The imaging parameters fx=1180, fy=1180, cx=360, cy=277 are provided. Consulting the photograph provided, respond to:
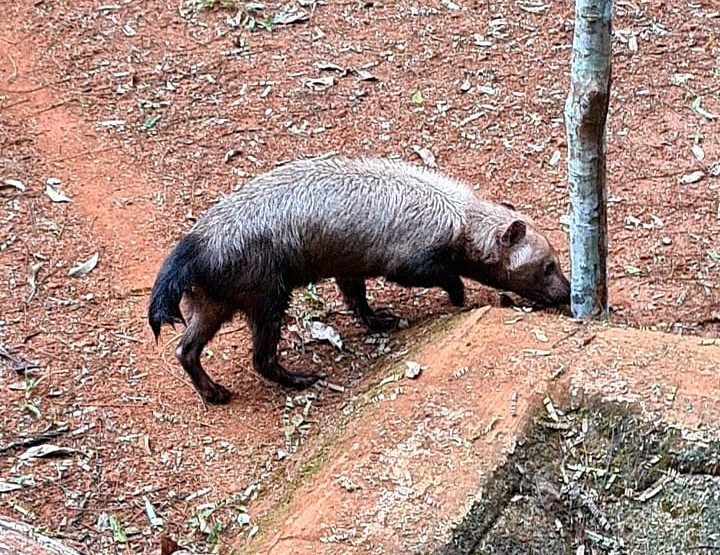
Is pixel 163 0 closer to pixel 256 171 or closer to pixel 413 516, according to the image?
pixel 256 171

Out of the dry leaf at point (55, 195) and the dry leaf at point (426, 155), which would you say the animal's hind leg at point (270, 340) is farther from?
the dry leaf at point (55, 195)

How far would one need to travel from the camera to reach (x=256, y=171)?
25.7 ft

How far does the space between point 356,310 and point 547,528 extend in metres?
1.93

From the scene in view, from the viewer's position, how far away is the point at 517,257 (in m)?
6.31

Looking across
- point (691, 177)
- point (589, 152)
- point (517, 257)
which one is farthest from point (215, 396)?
point (691, 177)

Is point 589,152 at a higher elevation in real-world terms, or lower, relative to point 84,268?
higher

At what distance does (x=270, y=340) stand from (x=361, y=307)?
0.68 metres

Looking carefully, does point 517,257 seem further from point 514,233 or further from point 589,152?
point 589,152

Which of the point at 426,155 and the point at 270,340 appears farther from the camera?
the point at 426,155

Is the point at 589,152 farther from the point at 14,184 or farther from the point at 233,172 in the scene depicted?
the point at 14,184

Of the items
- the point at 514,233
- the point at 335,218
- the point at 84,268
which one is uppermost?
the point at 335,218

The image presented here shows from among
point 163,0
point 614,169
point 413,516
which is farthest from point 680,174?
point 163,0

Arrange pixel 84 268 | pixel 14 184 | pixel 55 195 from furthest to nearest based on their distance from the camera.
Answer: pixel 14 184, pixel 55 195, pixel 84 268

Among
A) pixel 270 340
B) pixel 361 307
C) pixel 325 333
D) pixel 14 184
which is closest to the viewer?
pixel 270 340
